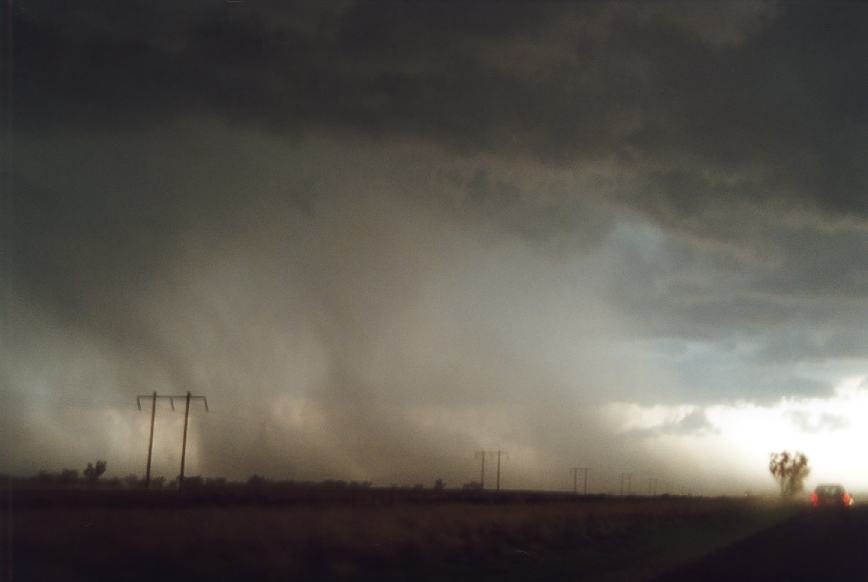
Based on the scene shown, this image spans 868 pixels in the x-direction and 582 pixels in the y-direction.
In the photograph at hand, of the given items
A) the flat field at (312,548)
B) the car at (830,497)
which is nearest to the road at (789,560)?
the flat field at (312,548)

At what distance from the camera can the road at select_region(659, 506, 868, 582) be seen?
22.5 m

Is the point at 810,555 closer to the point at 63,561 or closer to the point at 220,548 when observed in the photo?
the point at 220,548

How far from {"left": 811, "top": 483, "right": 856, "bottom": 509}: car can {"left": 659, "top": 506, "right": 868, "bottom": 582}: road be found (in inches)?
1918

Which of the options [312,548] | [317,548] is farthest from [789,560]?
[312,548]

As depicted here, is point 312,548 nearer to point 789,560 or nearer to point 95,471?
point 789,560

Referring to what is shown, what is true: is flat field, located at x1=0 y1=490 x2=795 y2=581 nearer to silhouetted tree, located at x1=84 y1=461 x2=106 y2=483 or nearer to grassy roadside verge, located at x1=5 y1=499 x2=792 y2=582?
grassy roadside verge, located at x1=5 y1=499 x2=792 y2=582

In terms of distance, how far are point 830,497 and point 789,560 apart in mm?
66887

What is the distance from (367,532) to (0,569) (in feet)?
37.6

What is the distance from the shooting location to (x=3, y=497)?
3712 centimetres

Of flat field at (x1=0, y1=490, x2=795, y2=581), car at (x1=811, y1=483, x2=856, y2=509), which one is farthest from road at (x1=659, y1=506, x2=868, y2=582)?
car at (x1=811, y1=483, x2=856, y2=509)

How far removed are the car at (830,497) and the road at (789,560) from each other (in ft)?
160

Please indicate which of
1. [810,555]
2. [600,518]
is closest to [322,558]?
[810,555]

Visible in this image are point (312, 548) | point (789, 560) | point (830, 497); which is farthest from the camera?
point (830, 497)

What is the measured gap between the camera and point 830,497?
8725cm
